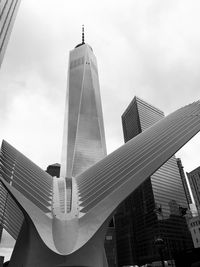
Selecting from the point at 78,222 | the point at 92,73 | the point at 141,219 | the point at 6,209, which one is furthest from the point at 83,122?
the point at 78,222

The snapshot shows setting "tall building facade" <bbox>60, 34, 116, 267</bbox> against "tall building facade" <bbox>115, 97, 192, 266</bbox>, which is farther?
"tall building facade" <bbox>115, 97, 192, 266</bbox>

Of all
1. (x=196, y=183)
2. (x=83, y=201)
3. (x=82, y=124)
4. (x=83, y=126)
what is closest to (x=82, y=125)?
(x=82, y=124)

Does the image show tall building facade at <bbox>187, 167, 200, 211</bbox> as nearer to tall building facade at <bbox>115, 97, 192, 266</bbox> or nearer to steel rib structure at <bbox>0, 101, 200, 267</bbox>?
tall building facade at <bbox>115, 97, 192, 266</bbox>

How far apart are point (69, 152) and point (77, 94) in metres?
23.3

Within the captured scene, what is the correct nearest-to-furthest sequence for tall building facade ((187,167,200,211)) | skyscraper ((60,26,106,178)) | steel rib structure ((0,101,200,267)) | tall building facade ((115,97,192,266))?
1. steel rib structure ((0,101,200,267))
2. skyscraper ((60,26,106,178))
3. tall building facade ((187,167,200,211))
4. tall building facade ((115,97,192,266))

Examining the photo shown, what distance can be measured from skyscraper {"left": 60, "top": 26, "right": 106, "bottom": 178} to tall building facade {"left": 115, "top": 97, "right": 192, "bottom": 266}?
110 feet

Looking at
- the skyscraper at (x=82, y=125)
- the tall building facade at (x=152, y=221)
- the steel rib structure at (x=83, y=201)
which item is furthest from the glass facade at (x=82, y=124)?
the steel rib structure at (x=83, y=201)

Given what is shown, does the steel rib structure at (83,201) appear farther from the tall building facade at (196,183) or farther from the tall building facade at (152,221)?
the tall building facade at (152,221)

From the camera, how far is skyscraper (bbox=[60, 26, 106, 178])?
87.2 m

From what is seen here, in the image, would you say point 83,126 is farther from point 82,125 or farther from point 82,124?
point 82,124

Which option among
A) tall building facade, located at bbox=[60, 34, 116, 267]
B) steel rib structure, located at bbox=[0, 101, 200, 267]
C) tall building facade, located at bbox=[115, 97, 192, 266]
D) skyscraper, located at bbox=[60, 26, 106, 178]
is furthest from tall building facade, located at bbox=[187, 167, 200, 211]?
steel rib structure, located at bbox=[0, 101, 200, 267]

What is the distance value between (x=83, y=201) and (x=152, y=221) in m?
102

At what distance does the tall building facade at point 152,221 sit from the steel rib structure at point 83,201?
8767 cm

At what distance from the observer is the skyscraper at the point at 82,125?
87250mm
